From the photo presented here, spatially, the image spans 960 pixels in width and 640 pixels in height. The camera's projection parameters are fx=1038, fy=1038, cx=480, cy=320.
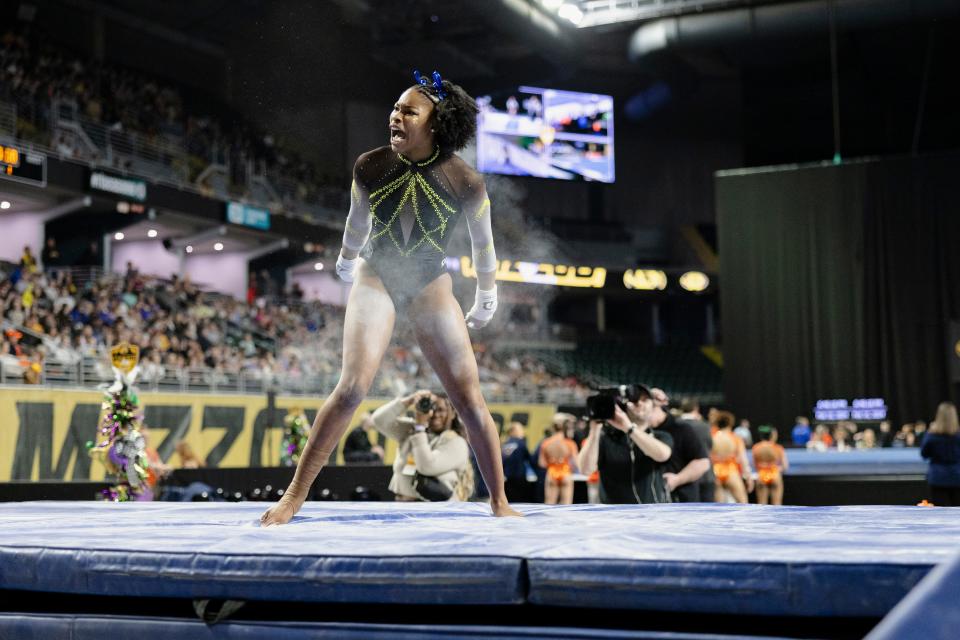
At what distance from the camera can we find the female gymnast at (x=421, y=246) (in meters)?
3.68

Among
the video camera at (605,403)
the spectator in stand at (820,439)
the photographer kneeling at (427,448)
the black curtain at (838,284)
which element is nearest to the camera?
the video camera at (605,403)

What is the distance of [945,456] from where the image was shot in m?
8.12

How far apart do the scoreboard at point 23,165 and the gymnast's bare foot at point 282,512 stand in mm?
13223

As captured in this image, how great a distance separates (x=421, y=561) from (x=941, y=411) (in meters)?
6.87

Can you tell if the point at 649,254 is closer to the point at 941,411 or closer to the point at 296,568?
the point at 941,411

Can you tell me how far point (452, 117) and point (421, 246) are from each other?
19.0 inches

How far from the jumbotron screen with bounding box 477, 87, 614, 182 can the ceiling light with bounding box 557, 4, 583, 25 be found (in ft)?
42.3

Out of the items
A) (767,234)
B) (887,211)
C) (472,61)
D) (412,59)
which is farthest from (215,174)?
(887,211)

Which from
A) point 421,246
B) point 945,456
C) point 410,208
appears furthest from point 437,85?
point 945,456

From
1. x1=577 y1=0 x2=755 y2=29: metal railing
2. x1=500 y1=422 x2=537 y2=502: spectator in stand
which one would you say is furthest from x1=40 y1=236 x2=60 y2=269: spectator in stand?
x1=500 y1=422 x2=537 y2=502: spectator in stand

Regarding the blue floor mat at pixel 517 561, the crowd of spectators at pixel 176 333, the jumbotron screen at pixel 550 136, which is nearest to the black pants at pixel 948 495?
the blue floor mat at pixel 517 561

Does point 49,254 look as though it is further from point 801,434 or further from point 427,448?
→ point 427,448

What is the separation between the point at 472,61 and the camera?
78.4ft

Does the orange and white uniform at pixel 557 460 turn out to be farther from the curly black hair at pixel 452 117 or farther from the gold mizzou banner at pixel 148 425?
the curly black hair at pixel 452 117
